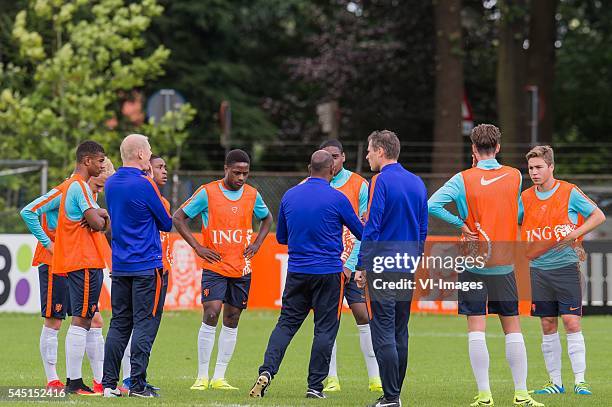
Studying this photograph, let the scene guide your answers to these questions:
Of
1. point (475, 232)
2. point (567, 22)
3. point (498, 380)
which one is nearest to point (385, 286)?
point (475, 232)

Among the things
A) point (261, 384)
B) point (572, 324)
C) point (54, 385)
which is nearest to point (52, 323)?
point (54, 385)

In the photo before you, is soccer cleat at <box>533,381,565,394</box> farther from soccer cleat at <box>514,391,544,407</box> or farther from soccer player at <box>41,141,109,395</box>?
soccer player at <box>41,141,109,395</box>

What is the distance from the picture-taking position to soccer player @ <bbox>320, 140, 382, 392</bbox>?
11477mm

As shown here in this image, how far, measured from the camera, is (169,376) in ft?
41.0

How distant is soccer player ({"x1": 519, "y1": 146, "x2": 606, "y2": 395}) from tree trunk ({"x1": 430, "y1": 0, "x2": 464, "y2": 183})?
15.7 m

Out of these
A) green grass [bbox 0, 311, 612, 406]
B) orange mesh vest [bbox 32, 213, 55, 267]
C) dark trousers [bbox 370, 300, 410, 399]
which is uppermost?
orange mesh vest [bbox 32, 213, 55, 267]

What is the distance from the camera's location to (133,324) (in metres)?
10.4

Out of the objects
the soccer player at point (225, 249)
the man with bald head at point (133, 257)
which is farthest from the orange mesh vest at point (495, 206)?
the man with bald head at point (133, 257)

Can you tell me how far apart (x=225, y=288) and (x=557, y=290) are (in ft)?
9.59

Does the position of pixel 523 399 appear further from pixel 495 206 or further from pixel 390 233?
pixel 390 233

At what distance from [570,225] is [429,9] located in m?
25.3

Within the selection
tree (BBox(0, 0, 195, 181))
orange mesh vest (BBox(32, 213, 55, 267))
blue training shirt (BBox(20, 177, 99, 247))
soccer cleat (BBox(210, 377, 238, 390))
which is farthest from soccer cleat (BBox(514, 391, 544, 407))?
tree (BBox(0, 0, 195, 181))

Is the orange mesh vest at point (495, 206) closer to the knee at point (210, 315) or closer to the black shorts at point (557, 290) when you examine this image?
the black shorts at point (557, 290)

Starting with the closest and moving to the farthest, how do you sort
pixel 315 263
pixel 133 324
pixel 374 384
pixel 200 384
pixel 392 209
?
pixel 392 209 → pixel 133 324 → pixel 315 263 → pixel 200 384 → pixel 374 384
